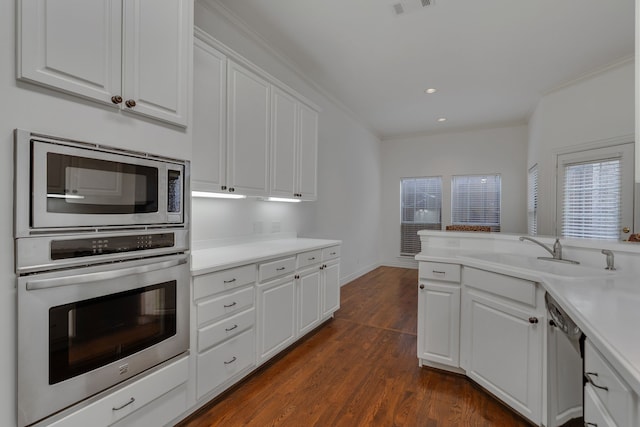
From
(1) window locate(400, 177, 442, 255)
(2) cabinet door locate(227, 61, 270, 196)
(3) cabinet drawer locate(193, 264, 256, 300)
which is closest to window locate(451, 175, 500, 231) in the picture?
(1) window locate(400, 177, 442, 255)

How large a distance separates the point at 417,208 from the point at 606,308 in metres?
5.69

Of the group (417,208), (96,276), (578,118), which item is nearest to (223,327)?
(96,276)

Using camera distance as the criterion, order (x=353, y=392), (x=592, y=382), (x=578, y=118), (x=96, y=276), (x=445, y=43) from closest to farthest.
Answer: (x=592, y=382) < (x=96, y=276) < (x=353, y=392) < (x=445, y=43) < (x=578, y=118)

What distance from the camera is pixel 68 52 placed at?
1189 mm

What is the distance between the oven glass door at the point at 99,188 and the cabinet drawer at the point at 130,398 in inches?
30.2

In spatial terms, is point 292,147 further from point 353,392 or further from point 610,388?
point 610,388

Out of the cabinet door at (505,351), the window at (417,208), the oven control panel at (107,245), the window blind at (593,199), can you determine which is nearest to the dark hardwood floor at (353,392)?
the cabinet door at (505,351)

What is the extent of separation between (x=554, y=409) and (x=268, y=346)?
6.08 feet

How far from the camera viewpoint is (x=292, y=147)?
3.13 meters

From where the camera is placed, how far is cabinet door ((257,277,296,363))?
2.31 metres

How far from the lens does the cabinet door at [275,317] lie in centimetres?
231

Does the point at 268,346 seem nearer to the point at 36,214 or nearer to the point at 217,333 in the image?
the point at 217,333

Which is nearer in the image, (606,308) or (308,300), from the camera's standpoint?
(606,308)

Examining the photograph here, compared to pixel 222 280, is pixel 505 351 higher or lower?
lower
